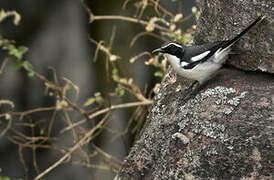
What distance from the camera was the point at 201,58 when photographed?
3352 mm

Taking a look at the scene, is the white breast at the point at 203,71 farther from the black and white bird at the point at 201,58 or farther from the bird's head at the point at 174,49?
the bird's head at the point at 174,49

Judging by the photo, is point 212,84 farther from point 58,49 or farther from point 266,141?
point 58,49

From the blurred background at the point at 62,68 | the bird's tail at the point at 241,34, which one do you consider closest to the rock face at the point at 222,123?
the bird's tail at the point at 241,34

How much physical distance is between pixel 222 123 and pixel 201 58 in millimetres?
490

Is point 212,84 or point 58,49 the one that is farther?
point 58,49

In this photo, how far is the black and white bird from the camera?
322cm

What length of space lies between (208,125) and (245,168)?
1.08 ft

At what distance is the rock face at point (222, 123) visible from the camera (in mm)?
2859

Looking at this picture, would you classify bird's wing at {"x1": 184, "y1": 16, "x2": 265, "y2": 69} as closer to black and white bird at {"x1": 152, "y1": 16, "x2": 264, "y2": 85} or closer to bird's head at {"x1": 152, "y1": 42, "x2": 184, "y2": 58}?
black and white bird at {"x1": 152, "y1": 16, "x2": 264, "y2": 85}

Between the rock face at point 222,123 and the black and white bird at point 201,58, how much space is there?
0.06 metres

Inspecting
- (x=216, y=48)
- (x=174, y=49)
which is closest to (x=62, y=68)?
(x=174, y=49)

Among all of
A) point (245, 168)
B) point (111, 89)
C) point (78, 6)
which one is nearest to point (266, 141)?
point (245, 168)

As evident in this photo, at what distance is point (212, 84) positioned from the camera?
10.9 ft

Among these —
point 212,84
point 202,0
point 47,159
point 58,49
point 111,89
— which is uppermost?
point 202,0
